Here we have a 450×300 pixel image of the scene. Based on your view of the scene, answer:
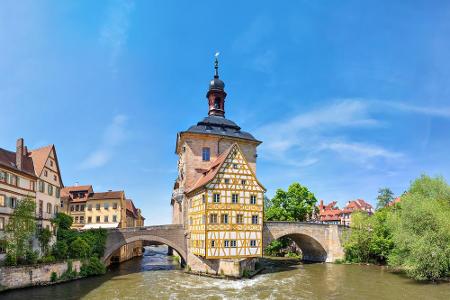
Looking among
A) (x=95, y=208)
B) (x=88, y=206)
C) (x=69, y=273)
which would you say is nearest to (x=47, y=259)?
(x=69, y=273)

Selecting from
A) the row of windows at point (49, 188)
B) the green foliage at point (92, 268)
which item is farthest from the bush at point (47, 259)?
the row of windows at point (49, 188)

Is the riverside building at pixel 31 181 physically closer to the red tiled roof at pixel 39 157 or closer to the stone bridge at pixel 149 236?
the red tiled roof at pixel 39 157

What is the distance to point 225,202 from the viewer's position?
1180 inches

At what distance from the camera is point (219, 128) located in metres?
39.2

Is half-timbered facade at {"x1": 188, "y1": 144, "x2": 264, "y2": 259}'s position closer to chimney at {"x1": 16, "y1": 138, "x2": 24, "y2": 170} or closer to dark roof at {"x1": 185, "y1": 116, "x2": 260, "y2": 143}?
dark roof at {"x1": 185, "y1": 116, "x2": 260, "y2": 143}

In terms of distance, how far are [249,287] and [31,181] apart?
19.2 metres

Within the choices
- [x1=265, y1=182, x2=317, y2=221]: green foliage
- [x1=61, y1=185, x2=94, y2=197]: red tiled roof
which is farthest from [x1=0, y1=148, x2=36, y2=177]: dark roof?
[x1=265, y1=182, x2=317, y2=221]: green foliage

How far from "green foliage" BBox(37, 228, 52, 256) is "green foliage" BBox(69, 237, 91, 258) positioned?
6.28 feet

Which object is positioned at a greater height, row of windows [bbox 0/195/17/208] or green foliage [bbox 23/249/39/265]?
row of windows [bbox 0/195/17/208]

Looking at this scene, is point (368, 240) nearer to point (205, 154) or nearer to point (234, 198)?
point (234, 198)

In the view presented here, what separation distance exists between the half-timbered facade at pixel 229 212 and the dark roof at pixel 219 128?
7.15m

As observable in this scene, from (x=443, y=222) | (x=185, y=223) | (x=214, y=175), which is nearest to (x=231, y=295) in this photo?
(x=214, y=175)

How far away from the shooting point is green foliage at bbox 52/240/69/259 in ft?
95.1

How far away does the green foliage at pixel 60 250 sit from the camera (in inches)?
1141
